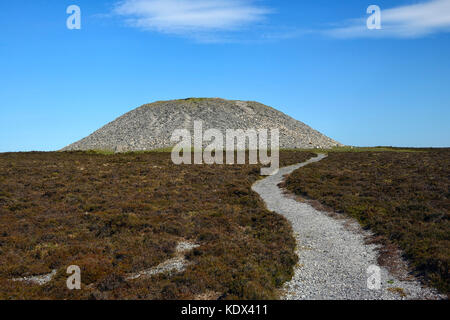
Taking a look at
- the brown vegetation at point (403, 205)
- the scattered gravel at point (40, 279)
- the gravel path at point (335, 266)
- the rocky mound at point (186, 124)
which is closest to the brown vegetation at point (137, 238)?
the scattered gravel at point (40, 279)

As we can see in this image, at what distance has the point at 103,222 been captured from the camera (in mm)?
19406

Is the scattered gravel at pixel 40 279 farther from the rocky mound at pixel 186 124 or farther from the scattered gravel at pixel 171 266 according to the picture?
the rocky mound at pixel 186 124

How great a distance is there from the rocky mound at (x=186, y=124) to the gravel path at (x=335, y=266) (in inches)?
2539

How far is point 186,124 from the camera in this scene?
90.1 m

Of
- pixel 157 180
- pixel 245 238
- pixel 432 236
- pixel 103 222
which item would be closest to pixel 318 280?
pixel 245 238

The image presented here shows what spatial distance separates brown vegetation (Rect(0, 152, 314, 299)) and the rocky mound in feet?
174

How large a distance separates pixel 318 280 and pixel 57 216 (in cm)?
1711

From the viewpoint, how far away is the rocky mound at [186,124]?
279 feet

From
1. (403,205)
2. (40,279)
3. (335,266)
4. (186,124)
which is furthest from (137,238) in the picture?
(186,124)

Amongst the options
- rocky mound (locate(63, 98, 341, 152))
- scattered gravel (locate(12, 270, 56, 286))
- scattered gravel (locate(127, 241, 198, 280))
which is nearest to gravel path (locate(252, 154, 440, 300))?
scattered gravel (locate(127, 241, 198, 280))

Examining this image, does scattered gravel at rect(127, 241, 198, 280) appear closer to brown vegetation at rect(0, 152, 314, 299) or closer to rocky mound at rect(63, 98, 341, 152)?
brown vegetation at rect(0, 152, 314, 299)

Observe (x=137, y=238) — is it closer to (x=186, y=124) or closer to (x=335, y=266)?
(x=335, y=266)
